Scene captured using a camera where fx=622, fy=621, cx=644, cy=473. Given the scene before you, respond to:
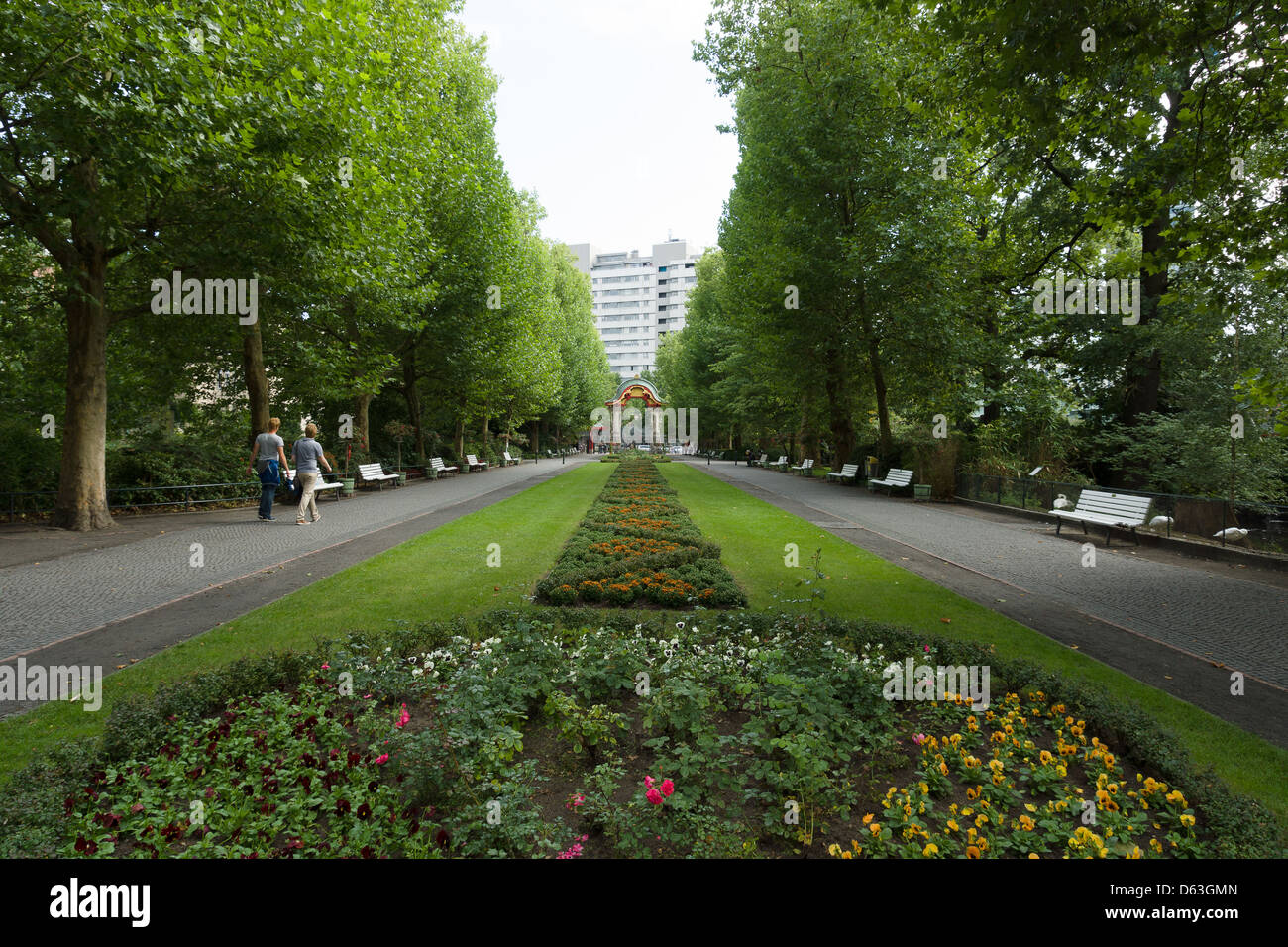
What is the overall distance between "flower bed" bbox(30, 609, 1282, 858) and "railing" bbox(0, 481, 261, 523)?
12302 mm

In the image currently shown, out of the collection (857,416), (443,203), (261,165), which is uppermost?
(443,203)

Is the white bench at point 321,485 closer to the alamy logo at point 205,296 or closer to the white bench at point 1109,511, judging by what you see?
the alamy logo at point 205,296

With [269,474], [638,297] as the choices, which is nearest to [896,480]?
[269,474]

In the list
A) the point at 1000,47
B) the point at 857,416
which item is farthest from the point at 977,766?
the point at 857,416

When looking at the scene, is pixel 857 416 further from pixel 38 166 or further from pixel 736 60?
pixel 38 166

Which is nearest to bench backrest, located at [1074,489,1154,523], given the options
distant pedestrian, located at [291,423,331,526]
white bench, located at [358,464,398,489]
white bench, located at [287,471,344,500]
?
distant pedestrian, located at [291,423,331,526]

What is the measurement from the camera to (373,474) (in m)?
21.0

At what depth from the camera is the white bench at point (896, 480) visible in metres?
19.7

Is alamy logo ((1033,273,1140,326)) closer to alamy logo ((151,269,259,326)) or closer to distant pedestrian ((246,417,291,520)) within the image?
distant pedestrian ((246,417,291,520))

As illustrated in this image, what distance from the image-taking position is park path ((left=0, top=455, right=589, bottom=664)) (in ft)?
A: 20.6

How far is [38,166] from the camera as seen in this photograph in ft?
33.0

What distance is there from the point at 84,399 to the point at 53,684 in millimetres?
9249
